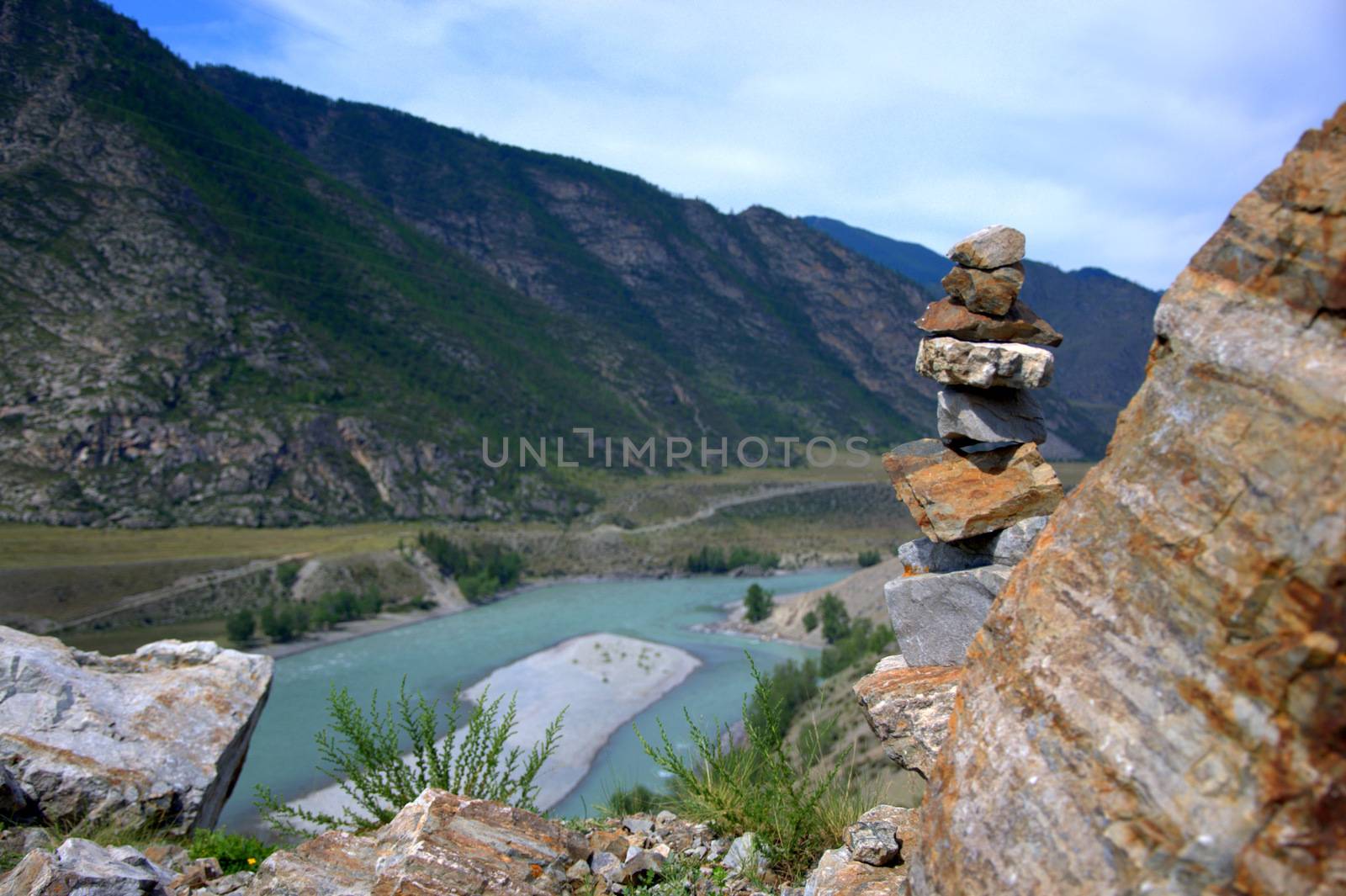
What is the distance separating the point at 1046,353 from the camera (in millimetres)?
6215

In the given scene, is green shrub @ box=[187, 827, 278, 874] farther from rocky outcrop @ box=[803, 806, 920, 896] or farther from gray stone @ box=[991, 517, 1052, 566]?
gray stone @ box=[991, 517, 1052, 566]

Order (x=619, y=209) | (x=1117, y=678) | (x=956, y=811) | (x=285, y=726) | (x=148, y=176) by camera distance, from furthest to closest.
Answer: (x=619, y=209) → (x=148, y=176) → (x=285, y=726) → (x=956, y=811) → (x=1117, y=678)

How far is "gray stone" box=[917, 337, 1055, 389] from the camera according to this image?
6.16 metres

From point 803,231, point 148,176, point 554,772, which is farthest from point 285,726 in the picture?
point 803,231

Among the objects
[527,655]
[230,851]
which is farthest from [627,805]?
[527,655]

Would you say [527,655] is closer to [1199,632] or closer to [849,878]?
[849,878]

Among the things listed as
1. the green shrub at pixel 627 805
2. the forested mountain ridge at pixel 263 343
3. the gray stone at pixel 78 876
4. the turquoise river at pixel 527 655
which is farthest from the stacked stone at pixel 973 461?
the forested mountain ridge at pixel 263 343

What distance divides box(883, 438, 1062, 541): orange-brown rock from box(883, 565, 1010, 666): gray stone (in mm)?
320

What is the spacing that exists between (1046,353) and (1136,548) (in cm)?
303

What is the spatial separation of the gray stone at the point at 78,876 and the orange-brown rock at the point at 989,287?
591 cm

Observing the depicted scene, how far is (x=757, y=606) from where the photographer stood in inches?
1866

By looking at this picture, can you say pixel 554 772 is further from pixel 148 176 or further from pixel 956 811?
pixel 148 176

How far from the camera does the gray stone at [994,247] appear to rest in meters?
6.29

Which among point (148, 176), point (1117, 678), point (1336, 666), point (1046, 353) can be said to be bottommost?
point (1117, 678)
